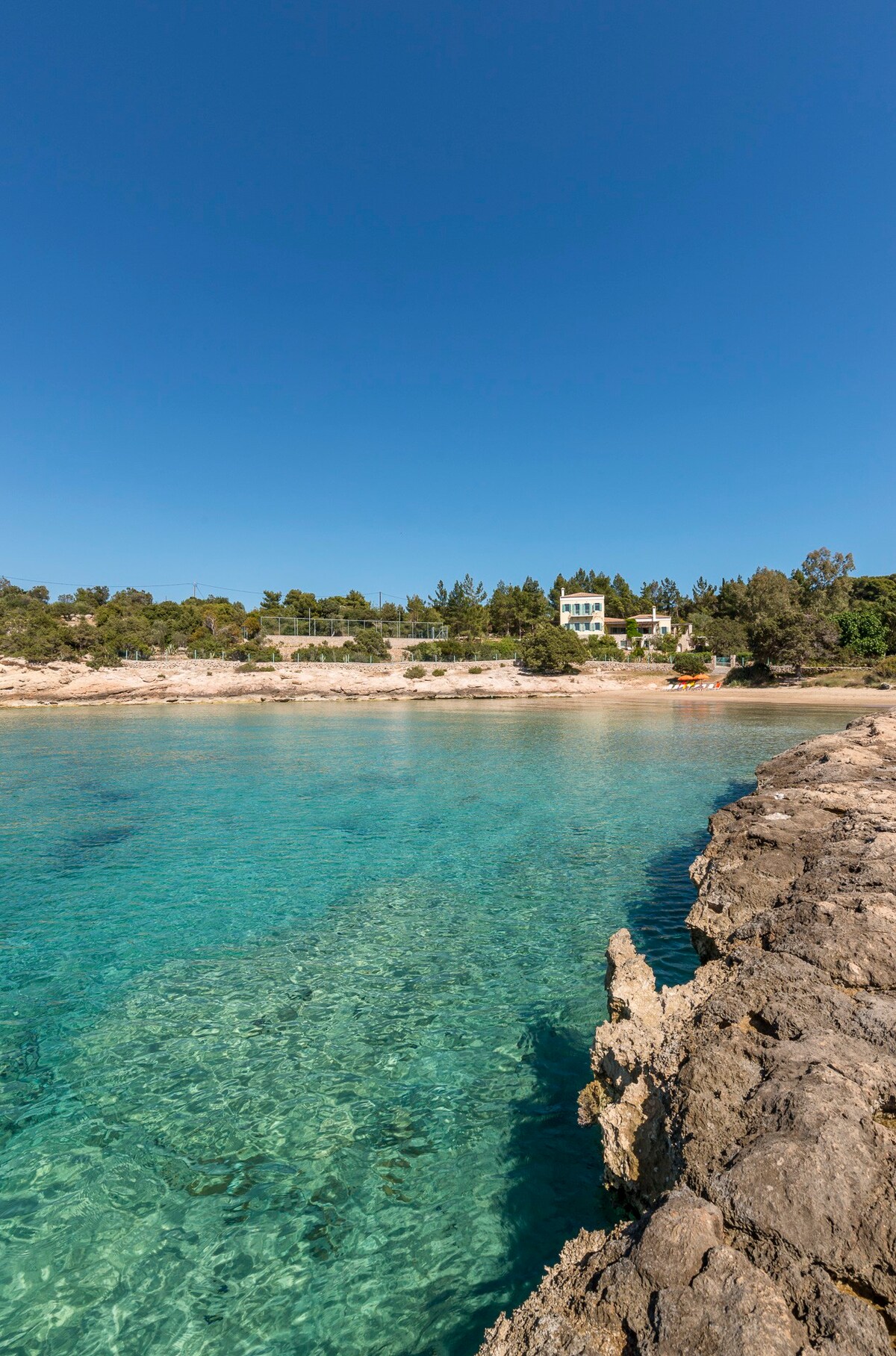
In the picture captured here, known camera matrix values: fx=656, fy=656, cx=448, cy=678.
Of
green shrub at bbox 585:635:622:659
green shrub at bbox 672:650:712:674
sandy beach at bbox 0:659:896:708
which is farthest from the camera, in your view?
green shrub at bbox 585:635:622:659

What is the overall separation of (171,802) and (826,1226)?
53.0 ft

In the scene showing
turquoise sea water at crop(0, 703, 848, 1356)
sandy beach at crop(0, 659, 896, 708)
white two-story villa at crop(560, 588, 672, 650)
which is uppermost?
white two-story villa at crop(560, 588, 672, 650)

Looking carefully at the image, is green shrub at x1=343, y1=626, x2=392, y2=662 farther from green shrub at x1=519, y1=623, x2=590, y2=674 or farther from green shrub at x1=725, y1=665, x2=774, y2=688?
green shrub at x1=725, y1=665, x2=774, y2=688

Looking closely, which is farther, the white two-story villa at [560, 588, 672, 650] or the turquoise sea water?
the white two-story villa at [560, 588, 672, 650]

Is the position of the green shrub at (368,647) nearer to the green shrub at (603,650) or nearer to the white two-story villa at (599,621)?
the green shrub at (603,650)

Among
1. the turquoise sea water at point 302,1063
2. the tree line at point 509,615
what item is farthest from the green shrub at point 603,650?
the turquoise sea water at point 302,1063

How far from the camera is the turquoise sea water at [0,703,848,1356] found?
3535 millimetres

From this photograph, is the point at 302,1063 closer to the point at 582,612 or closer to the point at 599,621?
the point at 599,621

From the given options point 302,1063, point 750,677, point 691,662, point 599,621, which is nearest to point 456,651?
point 691,662

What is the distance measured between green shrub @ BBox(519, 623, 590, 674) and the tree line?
1575 millimetres

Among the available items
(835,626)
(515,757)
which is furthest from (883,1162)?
(835,626)

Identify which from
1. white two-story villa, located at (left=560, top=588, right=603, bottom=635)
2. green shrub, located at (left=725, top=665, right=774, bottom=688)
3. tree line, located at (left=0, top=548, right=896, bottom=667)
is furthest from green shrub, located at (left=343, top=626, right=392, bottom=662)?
green shrub, located at (left=725, top=665, right=774, bottom=688)

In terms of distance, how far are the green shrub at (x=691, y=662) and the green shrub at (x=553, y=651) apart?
31.2 ft

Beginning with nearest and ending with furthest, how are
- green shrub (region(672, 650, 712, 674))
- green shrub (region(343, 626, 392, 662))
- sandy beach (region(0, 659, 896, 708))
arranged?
sandy beach (region(0, 659, 896, 708)), green shrub (region(672, 650, 712, 674)), green shrub (region(343, 626, 392, 662))
